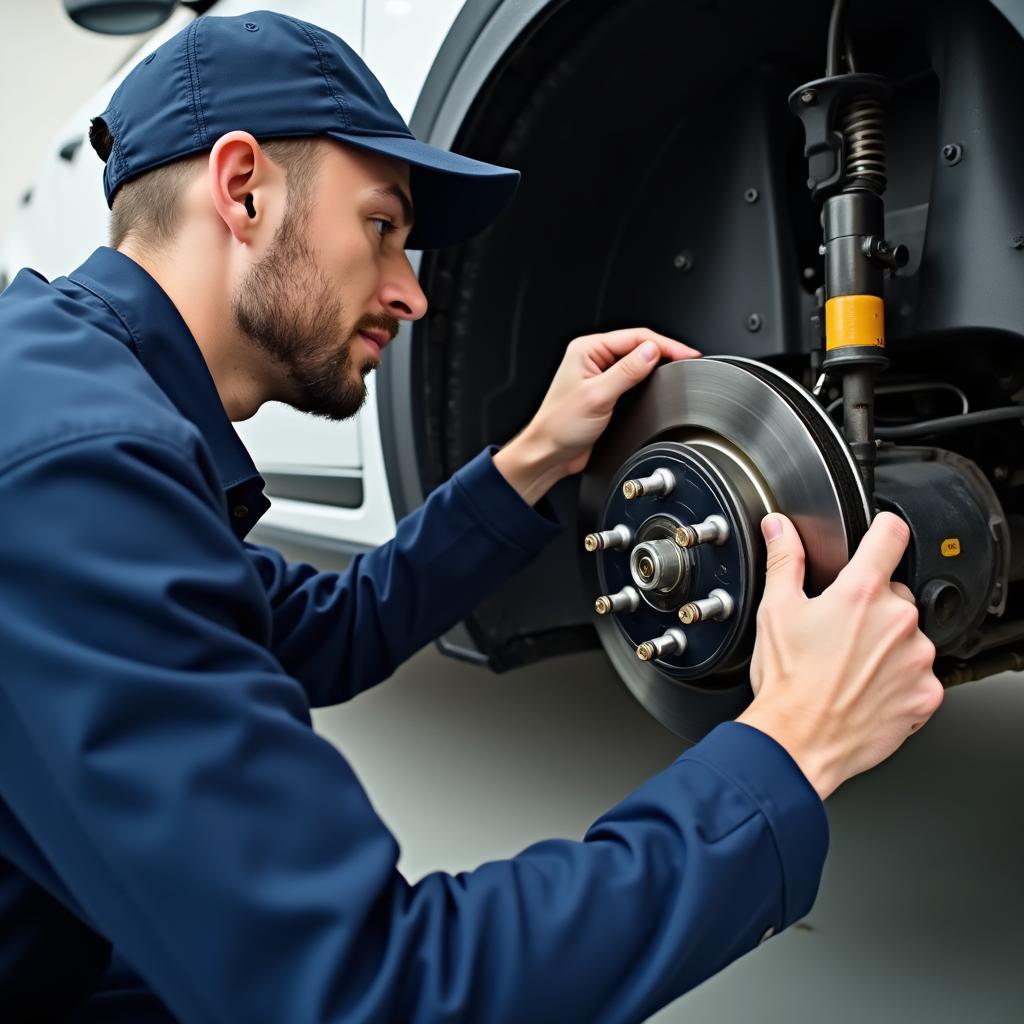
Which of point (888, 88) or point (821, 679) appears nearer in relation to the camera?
point (821, 679)

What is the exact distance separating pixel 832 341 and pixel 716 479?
13cm

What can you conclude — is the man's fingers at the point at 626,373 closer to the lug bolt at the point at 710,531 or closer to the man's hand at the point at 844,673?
the lug bolt at the point at 710,531

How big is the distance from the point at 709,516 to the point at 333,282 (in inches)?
12.4

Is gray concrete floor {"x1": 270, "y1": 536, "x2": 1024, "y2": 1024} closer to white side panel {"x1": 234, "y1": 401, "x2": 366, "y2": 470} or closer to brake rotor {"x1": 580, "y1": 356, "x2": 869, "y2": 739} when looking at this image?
brake rotor {"x1": 580, "y1": 356, "x2": 869, "y2": 739}

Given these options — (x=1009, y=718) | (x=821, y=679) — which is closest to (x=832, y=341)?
(x=821, y=679)

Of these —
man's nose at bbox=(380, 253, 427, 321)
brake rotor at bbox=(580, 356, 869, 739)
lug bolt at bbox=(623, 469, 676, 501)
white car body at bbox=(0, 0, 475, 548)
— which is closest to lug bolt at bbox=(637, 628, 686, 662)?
brake rotor at bbox=(580, 356, 869, 739)

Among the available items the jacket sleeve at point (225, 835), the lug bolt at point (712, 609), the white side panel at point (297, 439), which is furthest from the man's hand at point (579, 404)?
the jacket sleeve at point (225, 835)

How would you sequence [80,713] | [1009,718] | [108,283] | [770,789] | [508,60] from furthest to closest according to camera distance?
[1009,718] < [508,60] < [108,283] < [770,789] < [80,713]

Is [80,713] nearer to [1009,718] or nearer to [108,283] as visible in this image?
[108,283]

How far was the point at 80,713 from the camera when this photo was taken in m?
0.40

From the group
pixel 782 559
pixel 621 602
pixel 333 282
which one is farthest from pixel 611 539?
pixel 333 282

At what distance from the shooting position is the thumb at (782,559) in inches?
24.1

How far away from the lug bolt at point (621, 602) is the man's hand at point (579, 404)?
17cm

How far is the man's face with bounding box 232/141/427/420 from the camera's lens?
0.66 metres
